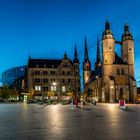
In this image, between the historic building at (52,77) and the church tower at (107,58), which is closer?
the church tower at (107,58)

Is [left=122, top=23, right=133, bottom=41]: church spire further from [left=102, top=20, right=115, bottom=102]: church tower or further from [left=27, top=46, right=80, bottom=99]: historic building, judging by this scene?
[left=27, top=46, right=80, bottom=99]: historic building

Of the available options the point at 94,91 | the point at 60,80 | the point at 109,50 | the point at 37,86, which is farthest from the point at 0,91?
the point at 109,50

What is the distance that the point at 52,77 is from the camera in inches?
5901

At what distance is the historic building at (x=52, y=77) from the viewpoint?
147 meters

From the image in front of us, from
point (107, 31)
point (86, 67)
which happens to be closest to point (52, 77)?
point (107, 31)

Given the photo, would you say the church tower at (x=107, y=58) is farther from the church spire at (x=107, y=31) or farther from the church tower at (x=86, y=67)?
the church tower at (x=86, y=67)

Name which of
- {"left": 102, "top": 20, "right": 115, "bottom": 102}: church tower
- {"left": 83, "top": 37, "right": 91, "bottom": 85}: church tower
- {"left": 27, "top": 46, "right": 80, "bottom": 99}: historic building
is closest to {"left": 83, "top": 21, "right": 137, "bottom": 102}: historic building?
{"left": 102, "top": 20, "right": 115, "bottom": 102}: church tower

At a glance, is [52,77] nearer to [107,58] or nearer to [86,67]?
[107,58]

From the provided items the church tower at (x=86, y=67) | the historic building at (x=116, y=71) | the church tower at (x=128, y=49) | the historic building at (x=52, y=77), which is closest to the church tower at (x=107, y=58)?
the historic building at (x=116, y=71)

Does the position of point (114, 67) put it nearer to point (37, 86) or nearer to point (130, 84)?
point (130, 84)

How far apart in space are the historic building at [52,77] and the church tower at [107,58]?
24.8 meters

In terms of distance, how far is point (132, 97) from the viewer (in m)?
126

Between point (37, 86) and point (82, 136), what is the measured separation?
134 meters

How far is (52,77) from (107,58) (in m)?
33.9
